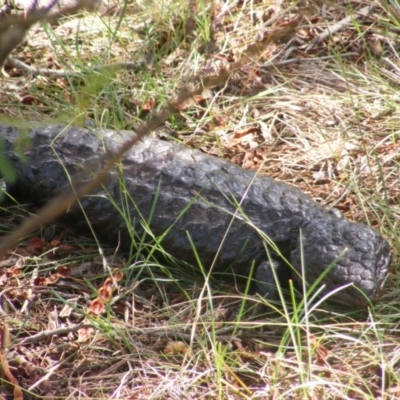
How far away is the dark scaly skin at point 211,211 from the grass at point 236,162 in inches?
5.2

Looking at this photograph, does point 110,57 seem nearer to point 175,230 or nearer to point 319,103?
point 319,103

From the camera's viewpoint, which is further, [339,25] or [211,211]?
[339,25]

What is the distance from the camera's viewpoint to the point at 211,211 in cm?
377

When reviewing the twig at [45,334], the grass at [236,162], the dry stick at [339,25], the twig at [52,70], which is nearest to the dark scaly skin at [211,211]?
the grass at [236,162]

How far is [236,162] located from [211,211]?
90 cm

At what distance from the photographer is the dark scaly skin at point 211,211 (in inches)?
135

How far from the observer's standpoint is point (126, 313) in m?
3.61

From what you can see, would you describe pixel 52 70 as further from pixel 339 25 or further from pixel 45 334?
pixel 45 334

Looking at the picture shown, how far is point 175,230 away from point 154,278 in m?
0.29

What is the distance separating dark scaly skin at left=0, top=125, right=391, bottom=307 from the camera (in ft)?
11.2

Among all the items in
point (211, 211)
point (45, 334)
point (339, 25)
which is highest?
point (339, 25)

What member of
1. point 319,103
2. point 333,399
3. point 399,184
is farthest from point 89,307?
point 319,103

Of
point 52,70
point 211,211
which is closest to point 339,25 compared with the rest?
point 52,70

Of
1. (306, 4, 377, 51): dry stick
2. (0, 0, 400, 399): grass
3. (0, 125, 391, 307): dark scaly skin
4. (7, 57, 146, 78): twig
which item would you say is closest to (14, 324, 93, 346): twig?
(0, 0, 400, 399): grass
